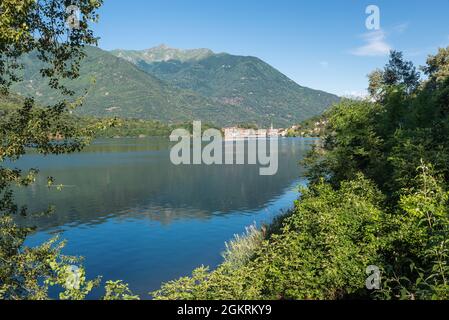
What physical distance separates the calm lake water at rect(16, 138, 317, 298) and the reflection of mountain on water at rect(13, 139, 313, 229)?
19 centimetres

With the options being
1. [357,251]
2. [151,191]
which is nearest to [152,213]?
[151,191]

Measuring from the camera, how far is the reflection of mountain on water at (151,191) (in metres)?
68.8

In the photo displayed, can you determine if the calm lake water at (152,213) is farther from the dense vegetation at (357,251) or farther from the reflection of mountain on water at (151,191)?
the dense vegetation at (357,251)

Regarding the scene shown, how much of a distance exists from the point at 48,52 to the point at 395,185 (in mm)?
21970

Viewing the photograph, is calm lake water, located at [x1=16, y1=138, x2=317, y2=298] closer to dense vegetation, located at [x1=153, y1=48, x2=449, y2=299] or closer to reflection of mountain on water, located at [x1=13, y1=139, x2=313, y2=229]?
reflection of mountain on water, located at [x1=13, y1=139, x2=313, y2=229]

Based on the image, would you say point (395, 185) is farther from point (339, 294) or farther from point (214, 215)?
point (214, 215)

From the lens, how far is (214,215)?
6606cm

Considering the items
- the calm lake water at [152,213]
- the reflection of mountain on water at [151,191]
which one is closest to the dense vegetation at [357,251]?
the calm lake water at [152,213]

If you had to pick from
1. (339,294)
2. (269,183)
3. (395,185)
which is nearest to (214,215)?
(269,183)

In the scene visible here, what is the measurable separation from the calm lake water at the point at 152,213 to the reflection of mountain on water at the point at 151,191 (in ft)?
0.63

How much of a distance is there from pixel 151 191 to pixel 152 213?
22035 mm

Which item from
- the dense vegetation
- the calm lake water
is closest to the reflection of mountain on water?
the calm lake water

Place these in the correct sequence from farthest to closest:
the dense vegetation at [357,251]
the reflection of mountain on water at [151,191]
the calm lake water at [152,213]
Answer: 1. the reflection of mountain on water at [151,191]
2. the calm lake water at [152,213]
3. the dense vegetation at [357,251]
